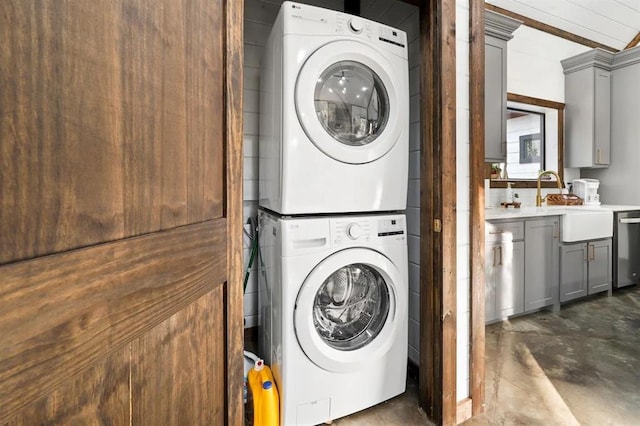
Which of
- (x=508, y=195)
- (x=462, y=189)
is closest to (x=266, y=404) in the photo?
(x=462, y=189)

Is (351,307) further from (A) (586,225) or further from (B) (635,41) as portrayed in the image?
(B) (635,41)

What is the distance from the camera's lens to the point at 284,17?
4.26 ft

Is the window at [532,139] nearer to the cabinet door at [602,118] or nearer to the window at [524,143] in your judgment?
the window at [524,143]

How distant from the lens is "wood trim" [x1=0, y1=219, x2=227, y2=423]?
275mm

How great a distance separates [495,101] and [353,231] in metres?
2.14

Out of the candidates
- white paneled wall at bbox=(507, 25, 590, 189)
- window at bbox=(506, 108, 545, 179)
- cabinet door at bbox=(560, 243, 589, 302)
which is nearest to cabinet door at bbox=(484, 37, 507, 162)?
white paneled wall at bbox=(507, 25, 590, 189)

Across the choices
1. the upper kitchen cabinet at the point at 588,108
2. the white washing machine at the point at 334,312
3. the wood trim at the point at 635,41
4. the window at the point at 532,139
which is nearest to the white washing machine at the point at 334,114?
the white washing machine at the point at 334,312

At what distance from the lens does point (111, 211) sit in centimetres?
39

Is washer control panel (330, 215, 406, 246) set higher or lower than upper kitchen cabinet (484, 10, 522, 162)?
lower

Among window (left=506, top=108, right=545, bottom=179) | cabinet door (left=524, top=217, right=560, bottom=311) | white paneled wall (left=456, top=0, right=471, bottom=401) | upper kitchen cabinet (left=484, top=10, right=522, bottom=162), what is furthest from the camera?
window (left=506, top=108, right=545, bottom=179)

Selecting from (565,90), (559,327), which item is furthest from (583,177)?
(559,327)

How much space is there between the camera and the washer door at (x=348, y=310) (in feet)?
4.30

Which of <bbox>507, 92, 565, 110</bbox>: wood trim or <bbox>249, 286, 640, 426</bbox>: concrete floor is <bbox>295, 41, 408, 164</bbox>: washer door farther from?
<bbox>507, 92, 565, 110</bbox>: wood trim

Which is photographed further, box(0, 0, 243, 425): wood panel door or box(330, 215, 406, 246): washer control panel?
box(330, 215, 406, 246): washer control panel
